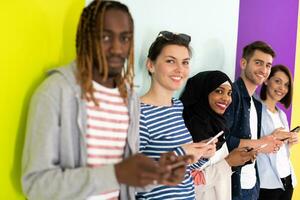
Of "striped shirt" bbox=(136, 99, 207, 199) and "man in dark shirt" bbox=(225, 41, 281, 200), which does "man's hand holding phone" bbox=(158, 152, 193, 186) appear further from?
"man in dark shirt" bbox=(225, 41, 281, 200)

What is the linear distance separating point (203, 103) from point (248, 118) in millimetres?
302

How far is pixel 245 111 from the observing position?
1.71 meters

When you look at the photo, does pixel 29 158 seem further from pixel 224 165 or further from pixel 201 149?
pixel 224 165

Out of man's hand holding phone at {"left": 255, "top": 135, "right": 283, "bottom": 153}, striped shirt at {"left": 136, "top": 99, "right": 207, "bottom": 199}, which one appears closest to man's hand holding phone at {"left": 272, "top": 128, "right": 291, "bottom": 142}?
man's hand holding phone at {"left": 255, "top": 135, "right": 283, "bottom": 153}

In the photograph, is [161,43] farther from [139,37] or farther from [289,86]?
[289,86]

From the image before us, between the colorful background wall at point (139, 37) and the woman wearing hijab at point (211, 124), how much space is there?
13 centimetres

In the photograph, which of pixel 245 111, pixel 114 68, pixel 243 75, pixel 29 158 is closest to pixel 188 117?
pixel 245 111

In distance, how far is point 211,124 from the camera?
1.50 meters

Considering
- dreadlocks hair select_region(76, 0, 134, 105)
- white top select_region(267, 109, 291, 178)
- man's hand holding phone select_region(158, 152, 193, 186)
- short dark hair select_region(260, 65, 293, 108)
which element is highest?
dreadlocks hair select_region(76, 0, 134, 105)

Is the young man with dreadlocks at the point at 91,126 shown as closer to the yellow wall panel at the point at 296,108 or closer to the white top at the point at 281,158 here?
the white top at the point at 281,158

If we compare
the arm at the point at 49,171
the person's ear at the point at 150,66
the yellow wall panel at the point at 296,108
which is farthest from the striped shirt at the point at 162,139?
the yellow wall panel at the point at 296,108

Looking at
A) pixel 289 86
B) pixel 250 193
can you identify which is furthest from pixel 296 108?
pixel 250 193

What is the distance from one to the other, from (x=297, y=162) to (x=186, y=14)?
1257 millimetres

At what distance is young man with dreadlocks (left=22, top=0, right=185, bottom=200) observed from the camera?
2.67 feet
